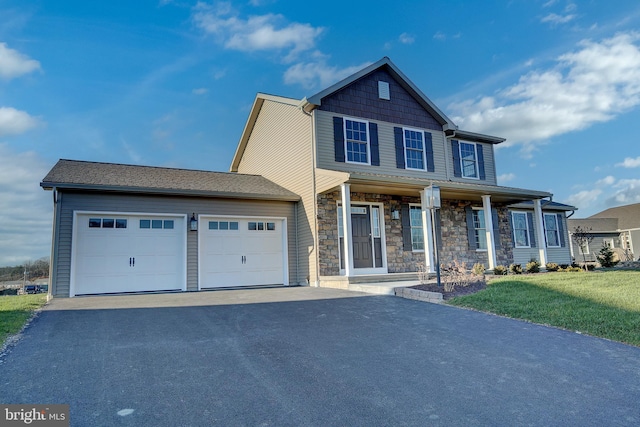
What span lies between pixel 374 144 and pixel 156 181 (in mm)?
6931

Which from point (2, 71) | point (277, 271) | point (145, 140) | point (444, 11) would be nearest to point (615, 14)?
point (444, 11)

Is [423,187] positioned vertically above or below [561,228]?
above

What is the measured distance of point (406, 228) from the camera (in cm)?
1245

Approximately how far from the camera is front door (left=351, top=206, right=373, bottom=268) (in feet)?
38.3

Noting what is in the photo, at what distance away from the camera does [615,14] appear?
10.5 metres

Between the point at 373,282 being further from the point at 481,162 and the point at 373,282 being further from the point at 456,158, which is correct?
the point at 481,162

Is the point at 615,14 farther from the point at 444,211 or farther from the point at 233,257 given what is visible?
the point at 233,257

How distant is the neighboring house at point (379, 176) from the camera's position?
11227 millimetres

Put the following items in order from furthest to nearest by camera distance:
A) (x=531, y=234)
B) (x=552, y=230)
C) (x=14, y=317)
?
(x=552, y=230) → (x=531, y=234) → (x=14, y=317)

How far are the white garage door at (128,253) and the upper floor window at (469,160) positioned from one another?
10.5 m

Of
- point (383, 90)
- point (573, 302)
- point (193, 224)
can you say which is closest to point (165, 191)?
point (193, 224)

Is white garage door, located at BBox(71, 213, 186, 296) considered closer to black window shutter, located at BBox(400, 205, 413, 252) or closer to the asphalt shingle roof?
the asphalt shingle roof

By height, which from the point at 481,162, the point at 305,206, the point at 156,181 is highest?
the point at 481,162

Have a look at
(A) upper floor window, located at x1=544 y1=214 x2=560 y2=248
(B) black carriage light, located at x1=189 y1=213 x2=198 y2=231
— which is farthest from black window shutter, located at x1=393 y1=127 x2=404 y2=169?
(A) upper floor window, located at x1=544 y1=214 x2=560 y2=248
